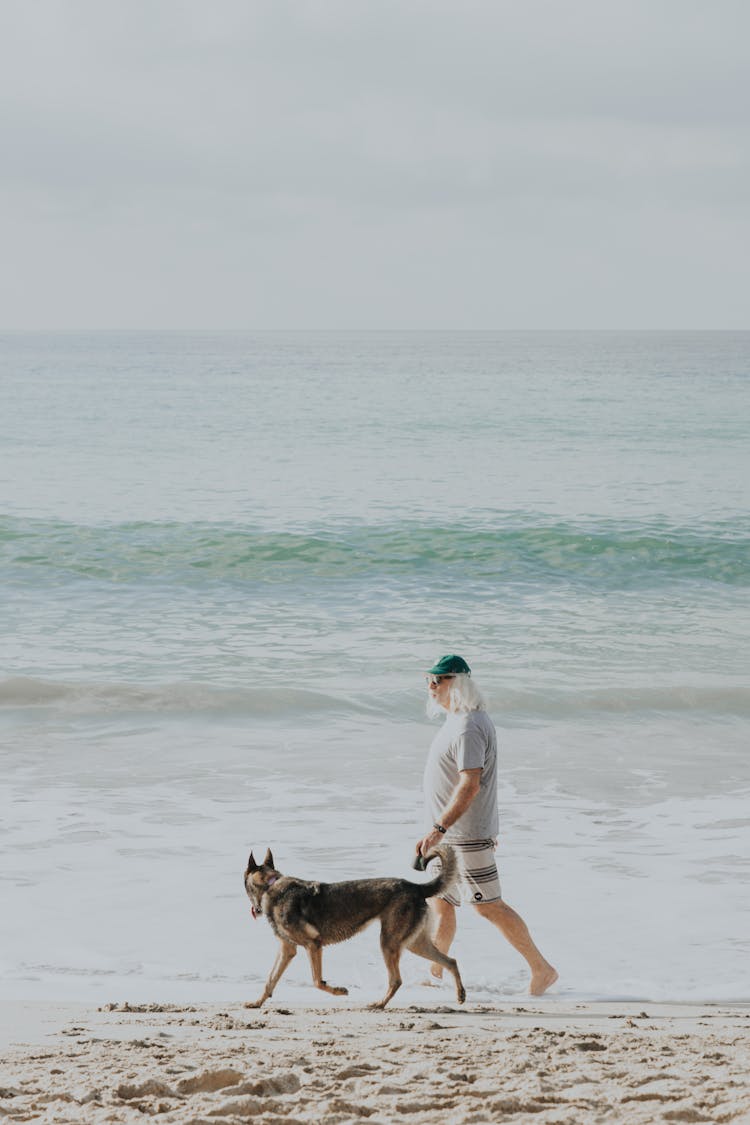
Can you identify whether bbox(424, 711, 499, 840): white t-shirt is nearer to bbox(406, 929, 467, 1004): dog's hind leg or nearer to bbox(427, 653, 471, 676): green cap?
bbox(427, 653, 471, 676): green cap

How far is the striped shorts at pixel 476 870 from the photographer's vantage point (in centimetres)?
548

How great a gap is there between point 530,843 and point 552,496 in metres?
18.5

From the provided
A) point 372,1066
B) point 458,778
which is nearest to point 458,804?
point 458,778

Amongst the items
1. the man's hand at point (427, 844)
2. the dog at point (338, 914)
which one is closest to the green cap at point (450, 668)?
the man's hand at point (427, 844)

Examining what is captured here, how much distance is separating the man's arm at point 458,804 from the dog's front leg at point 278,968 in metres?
0.69

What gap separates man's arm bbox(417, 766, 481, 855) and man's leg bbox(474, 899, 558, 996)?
46 centimetres

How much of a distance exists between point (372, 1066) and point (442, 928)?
1.58 metres

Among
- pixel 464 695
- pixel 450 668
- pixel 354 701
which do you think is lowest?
pixel 354 701

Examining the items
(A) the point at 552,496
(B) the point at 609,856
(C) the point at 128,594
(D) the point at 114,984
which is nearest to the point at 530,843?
(B) the point at 609,856

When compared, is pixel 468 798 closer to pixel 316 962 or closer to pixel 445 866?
pixel 445 866

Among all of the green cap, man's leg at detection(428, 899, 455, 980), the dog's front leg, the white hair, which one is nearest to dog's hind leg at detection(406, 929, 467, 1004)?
man's leg at detection(428, 899, 455, 980)

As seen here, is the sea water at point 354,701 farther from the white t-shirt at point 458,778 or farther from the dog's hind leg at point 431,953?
the white t-shirt at point 458,778

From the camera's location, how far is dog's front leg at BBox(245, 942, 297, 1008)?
5.05 m

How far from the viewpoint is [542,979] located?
5.54 metres
